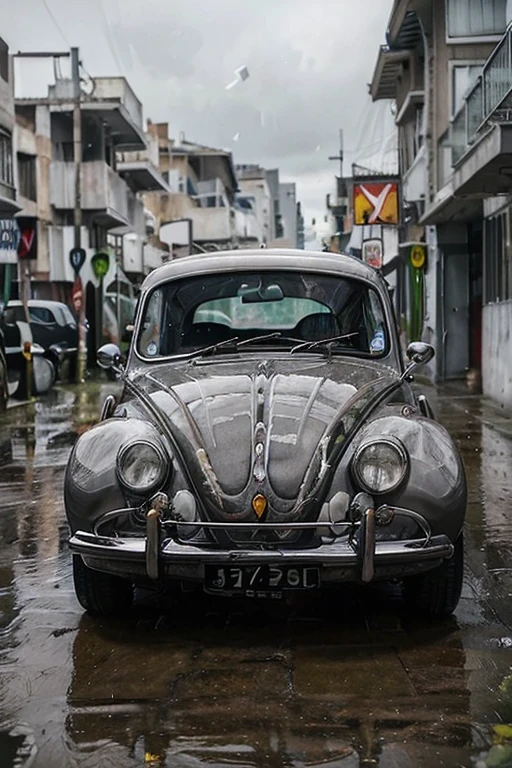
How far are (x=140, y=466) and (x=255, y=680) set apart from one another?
3.58ft

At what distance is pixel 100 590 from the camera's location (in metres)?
4.79

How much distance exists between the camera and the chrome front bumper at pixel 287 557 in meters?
4.15

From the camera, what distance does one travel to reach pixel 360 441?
4.54m

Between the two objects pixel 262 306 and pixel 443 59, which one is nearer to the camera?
pixel 262 306

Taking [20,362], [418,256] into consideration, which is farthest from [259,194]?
[20,362]

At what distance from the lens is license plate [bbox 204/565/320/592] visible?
13.8ft

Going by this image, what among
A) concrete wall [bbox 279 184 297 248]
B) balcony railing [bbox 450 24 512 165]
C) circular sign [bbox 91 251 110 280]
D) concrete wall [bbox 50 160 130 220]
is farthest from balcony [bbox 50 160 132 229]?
concrete wall [bbox 279 184 297 248]

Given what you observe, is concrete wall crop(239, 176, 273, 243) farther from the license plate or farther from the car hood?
the license plate

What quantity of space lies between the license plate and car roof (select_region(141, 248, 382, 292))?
2579 mm

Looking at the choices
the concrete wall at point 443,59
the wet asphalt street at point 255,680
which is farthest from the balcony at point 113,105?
the wet asphalt street at point 255,680

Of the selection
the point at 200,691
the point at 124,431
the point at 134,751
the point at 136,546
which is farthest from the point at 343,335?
the point at 134,751

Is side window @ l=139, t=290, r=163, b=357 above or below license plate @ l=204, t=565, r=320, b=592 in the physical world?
above

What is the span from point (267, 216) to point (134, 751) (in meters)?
100

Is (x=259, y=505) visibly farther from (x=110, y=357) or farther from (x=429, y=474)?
(x=110, y=357)
